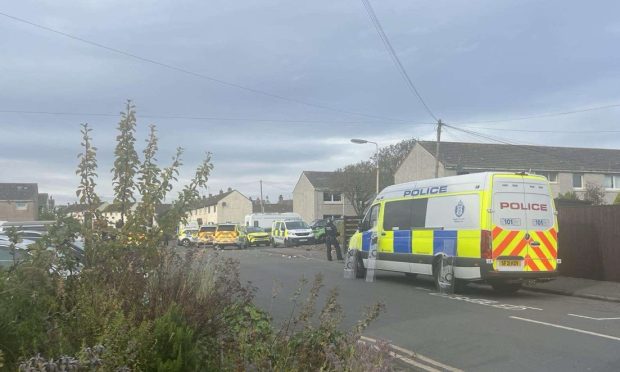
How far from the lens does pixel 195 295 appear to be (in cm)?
482

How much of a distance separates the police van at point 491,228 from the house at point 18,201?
6359 centimetres

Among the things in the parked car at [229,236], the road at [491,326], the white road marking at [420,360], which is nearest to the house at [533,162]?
the parked car at [229,236]

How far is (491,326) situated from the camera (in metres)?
9.51

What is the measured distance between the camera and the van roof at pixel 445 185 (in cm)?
1341

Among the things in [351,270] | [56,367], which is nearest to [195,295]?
[56,367]

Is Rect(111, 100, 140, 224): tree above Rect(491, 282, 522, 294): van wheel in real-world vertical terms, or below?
above

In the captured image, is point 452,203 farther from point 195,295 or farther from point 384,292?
point 195,295

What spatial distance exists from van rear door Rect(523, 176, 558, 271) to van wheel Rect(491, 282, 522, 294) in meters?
1.59

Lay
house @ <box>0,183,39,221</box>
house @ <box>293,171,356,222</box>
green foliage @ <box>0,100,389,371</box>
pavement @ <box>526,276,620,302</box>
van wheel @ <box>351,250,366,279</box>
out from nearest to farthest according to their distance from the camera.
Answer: green foliage @ <box>0,100,389,371</box> → pavement @ <box>526,276,620,302</box> → van wheel @ <box>351,250,366,279</box> → house @ <box>293,171,356,222</box> → house @ <box>0,183,39,221</box>

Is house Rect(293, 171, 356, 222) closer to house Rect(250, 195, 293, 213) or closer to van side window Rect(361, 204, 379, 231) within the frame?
house Rect(250, 195, 293, 213)

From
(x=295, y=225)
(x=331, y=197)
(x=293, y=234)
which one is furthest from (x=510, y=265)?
(x=331, y=197)

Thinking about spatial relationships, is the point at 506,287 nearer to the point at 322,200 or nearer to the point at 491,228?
the point at 491,228

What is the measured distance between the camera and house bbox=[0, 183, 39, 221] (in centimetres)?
7019

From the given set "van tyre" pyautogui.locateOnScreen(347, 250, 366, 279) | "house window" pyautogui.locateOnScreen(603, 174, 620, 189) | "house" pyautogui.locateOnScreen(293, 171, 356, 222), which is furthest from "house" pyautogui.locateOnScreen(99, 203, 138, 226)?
"house" pyautogui.locateOnScreen(293, 171, 356, 222)
